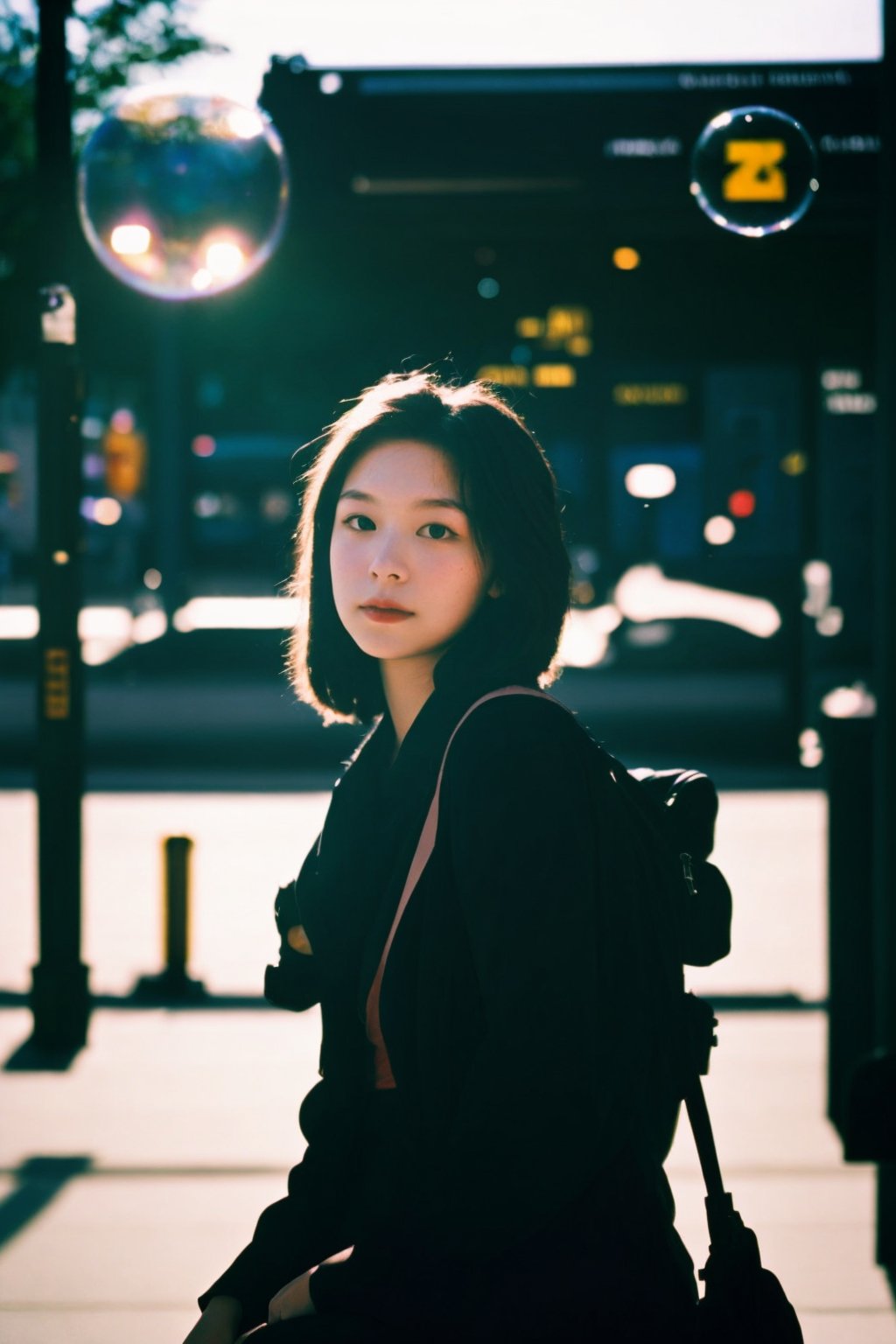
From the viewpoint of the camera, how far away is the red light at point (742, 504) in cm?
1555

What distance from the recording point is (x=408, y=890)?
1698 mm

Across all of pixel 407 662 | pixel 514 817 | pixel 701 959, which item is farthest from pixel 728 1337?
pixel 407 662

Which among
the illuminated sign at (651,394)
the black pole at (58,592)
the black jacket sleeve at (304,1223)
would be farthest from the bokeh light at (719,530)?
the black jacket sleeve at (304,1223)

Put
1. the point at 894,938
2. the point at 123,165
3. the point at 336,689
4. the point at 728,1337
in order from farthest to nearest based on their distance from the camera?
the point at 123,165
the point at 894,938
the point at 336,689
the point at 728,1337

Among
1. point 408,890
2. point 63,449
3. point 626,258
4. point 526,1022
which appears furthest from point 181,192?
point 626,258

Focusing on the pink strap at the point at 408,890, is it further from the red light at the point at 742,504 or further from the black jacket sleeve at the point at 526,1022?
the red light at the point at 742,504

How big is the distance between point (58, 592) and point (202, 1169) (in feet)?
6.67

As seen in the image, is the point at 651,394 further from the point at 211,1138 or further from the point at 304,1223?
the point at 304,1223

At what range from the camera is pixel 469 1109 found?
1.57 meters

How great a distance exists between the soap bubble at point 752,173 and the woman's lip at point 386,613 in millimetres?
3687

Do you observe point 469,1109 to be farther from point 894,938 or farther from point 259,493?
point 259,493

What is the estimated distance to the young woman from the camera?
61.7 inches

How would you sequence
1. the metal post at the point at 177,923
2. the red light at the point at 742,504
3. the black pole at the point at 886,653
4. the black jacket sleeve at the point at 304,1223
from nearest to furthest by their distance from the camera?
1. the black jacket sleeve at the point at 304,1223
2. the black pole at the point at 886,653
3. the metal post at the point at 177,923
4. the red light at the point at 742,504

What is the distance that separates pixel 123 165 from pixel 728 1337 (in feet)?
15.8
